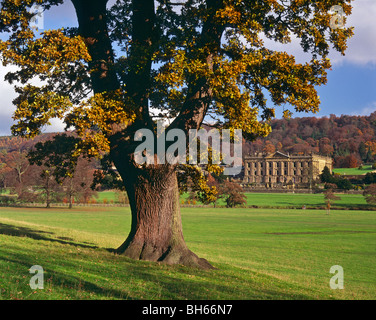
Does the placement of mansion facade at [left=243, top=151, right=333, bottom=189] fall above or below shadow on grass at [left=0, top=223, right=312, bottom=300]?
above

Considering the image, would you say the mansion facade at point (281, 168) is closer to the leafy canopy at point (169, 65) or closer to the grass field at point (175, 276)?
the grass field at point (175, 276)

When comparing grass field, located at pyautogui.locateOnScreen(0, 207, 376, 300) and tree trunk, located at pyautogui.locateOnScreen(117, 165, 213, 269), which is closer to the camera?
grass field, located at pyautogui.locateOnScreen(0, 207, 376, 300)

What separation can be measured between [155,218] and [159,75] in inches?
196

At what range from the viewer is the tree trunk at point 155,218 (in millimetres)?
15125

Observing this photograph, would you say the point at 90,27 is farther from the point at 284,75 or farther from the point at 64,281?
the point at 64,281

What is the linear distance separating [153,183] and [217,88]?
13.3ft

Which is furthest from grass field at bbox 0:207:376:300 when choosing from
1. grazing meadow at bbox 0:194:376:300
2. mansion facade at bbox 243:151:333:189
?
mansion facade at bbox 243:151:333:189

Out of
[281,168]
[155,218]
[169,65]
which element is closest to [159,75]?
[169,65]

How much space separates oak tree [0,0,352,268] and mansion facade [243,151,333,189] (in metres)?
150

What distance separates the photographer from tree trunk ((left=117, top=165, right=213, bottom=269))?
49.6 feet

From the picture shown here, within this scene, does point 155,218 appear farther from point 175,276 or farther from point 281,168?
point 281,168

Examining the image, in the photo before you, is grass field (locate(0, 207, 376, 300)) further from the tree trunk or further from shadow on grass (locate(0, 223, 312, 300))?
the tree trunk
